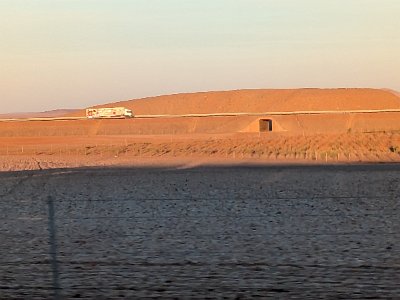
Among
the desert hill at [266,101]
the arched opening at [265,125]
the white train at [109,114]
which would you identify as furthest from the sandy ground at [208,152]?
the desert hill at [266,101]

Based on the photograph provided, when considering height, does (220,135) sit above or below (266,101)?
below

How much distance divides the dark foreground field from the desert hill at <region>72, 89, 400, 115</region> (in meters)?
109

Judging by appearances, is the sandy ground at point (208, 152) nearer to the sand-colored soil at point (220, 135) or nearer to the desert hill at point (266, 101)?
the sand-colored soil at point (220, 135)

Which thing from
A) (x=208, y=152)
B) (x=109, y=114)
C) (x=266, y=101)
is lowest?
(x=208, y=152)

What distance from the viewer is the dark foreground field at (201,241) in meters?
11.3

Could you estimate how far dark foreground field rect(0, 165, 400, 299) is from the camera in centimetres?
1134

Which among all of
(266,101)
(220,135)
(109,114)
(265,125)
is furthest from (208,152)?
(266,101)

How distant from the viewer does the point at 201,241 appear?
1530 cm

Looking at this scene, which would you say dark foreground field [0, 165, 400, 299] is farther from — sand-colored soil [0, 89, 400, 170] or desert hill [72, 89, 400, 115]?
desert hill [72, 89, 400, 115]

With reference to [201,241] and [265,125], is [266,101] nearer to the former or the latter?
[265,125]

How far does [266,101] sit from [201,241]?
144 metres

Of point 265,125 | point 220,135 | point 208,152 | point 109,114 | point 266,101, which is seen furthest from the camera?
point 266,101

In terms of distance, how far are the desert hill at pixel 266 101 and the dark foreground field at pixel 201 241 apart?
109 metres

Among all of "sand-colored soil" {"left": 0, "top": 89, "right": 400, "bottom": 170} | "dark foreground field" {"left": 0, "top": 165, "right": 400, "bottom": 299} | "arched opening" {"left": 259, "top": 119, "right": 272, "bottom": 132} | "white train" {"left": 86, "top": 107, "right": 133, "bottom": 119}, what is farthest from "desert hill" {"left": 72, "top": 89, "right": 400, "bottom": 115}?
"dark foreground field" {"left": 0, "top": 165, "right": 400, "bottom": 299}
